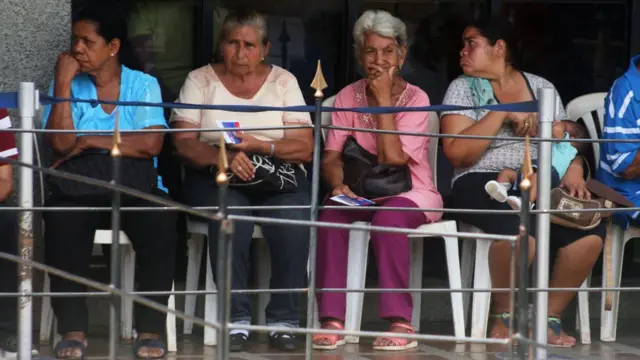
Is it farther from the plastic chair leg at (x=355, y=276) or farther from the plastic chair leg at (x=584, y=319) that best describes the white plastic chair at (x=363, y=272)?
the plastic chair leg at (x=584, y=319)

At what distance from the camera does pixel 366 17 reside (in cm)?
674

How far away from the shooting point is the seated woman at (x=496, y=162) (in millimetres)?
6406

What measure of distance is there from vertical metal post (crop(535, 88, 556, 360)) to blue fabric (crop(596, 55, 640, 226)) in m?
1.04

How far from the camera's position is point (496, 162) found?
6570 millimetres

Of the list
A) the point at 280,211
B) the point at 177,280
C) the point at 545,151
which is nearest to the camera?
the point at 545,151

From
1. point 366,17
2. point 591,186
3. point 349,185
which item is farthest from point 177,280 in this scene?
point 591,186

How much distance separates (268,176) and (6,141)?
3.81 ft

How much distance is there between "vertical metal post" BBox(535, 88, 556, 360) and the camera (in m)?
5.52

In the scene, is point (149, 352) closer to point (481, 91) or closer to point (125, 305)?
point (125, 305)

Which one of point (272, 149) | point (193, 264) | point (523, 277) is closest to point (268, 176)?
point (272, 149)

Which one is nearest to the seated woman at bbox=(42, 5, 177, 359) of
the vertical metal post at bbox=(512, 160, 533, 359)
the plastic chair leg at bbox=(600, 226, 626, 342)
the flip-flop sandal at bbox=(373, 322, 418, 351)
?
the flip-flop sandal at bbox=(373, 322, 418, 351)

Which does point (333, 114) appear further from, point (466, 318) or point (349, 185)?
point (466, 318)

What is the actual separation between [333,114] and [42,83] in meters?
1.38

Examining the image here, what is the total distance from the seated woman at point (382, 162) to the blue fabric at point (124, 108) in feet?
2.80
